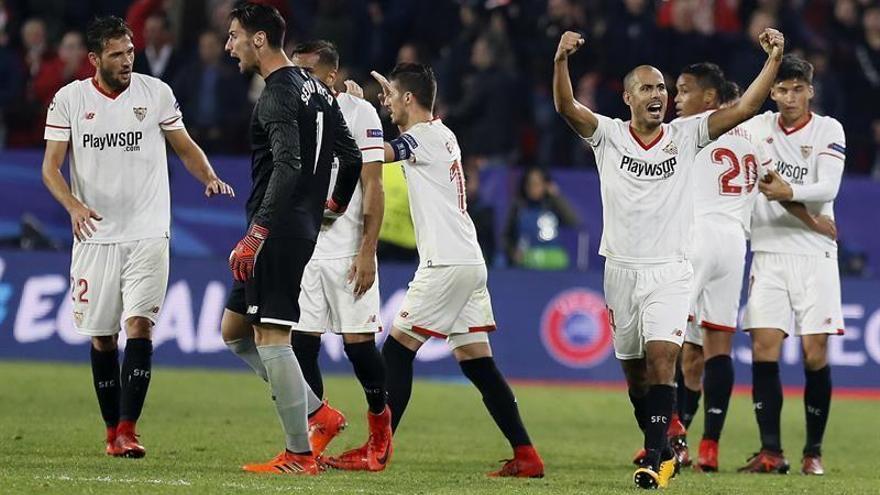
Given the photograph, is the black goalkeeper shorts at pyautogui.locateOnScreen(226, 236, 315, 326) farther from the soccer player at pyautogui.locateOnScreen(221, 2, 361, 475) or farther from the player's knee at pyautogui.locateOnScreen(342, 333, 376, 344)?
the player's knee at pyautogui.locateOnScreen(342, 333, 376, 344)

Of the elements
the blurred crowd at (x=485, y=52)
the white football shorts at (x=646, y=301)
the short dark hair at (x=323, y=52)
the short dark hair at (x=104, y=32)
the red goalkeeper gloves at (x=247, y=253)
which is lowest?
the white football shorts at (x=646, y=301)

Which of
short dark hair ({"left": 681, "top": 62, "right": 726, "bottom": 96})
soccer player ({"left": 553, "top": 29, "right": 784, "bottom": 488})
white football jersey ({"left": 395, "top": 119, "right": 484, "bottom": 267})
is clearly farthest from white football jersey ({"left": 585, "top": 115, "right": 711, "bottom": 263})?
short dark hair ({"left": 681, "top": 62, "right": 726, "bottom": 96})

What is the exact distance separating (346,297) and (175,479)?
6.39 feet

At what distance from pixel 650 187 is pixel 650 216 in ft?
0.56

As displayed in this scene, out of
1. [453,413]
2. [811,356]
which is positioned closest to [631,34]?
[453,413]

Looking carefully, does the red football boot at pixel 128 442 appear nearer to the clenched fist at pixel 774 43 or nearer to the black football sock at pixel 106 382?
the black football sock at pixel 106 382

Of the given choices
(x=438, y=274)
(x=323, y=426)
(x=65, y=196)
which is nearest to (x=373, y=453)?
(x=323, y=426)

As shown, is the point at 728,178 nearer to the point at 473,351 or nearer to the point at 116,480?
the point at 473,351

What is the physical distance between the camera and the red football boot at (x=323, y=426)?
9797mm

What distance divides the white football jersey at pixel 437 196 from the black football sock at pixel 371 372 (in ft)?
2.10

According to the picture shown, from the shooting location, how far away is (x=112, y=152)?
10336 millimetres

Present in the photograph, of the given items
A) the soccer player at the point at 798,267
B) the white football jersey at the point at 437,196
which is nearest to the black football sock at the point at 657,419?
the white football jersey at the point at 437,196

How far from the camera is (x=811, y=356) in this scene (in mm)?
11477

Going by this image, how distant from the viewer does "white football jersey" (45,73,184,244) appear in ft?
33.8
